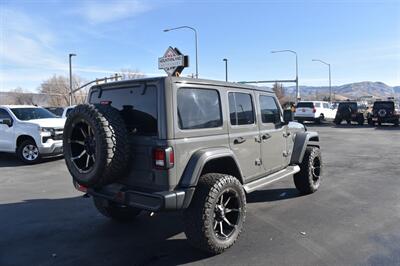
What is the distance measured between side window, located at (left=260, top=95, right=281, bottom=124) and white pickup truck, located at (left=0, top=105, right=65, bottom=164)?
7392 mm

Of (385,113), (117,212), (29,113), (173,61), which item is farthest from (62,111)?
(385,113)

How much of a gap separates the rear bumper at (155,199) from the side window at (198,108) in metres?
0.74

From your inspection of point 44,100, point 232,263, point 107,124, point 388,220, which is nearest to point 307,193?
point 388,220

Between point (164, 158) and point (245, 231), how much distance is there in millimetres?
1839

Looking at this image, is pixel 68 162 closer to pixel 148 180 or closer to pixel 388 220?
pixel 148 180

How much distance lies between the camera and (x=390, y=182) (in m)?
7.75

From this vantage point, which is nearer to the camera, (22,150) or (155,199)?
(155,199)

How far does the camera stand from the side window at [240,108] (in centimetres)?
486

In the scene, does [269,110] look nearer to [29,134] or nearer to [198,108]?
[198,108]

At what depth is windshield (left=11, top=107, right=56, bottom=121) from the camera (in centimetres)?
1158

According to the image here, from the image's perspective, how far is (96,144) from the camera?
385 cm

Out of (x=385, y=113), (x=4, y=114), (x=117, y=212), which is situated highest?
(x=4, y=114)

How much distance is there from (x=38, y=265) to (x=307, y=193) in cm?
470

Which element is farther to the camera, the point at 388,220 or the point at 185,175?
the point at 388,220
